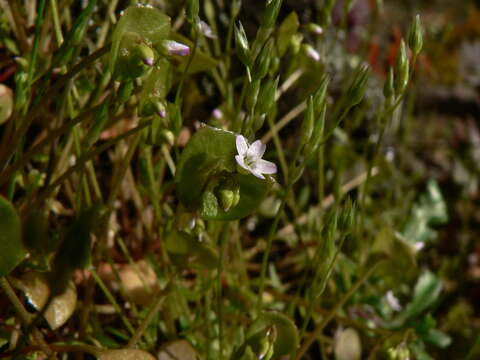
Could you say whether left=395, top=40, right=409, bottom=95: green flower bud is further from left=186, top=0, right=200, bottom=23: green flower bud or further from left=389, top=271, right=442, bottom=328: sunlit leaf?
left=389, top=271, right=442, bottom=328: sunlit leaf

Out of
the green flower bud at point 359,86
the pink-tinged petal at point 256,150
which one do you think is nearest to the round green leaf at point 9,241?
the pink-tinged petal at point 256,150

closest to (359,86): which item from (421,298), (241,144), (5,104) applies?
(241,144)

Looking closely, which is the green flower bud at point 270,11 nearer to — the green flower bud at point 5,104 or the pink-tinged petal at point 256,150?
the pink-tinged petal at point 256,150

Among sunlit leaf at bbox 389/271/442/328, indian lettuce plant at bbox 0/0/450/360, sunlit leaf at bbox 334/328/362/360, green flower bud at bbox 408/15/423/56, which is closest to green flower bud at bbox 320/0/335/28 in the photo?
indian lettuce plant at bbox 0/0/450/360

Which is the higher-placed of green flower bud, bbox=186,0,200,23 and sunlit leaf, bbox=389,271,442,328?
green flower bud, bbox=186,0,200,23

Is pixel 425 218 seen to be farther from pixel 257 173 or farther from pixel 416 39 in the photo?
pixel 257 173

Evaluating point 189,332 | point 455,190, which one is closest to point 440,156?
point 455,190
